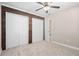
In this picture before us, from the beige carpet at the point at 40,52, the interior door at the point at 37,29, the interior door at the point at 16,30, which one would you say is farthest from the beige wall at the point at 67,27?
the interior door at the point at 16,30

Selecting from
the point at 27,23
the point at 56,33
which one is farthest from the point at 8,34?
the point at 56,33

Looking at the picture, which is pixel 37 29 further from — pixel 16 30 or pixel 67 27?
pixel 67 27

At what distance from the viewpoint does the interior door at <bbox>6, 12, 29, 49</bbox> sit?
370 cm

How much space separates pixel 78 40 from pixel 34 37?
118 inches

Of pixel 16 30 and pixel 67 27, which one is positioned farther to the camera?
pixel 67 27

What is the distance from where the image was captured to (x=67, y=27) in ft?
14.0

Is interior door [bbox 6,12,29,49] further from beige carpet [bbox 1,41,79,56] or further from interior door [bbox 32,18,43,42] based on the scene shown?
interior door [bbox 32,18,43,42]

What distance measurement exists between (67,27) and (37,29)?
2358 millimetres

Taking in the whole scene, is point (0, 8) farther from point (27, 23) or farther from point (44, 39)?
point (44, 39)

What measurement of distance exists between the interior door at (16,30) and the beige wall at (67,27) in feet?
7.30

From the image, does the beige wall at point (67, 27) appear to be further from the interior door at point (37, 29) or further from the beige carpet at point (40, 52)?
the interior door at point (37, 29)

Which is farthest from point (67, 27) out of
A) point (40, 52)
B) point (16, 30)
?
point (16, 30)

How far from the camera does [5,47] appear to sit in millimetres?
3557

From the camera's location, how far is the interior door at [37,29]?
527cm
